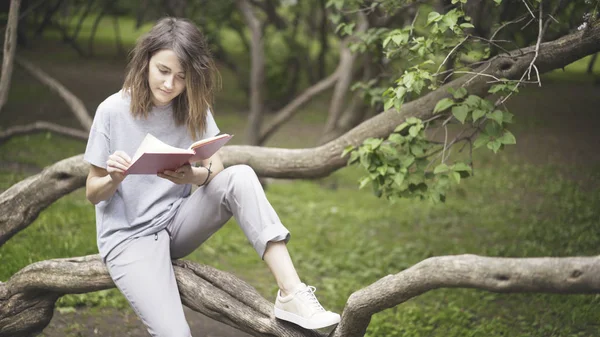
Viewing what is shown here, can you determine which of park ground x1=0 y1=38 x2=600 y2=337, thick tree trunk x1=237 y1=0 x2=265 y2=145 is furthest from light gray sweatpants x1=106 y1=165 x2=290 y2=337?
thick tree trunk x1=237 y1=0 x2=265 y2=145

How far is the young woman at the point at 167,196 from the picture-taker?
3059 mm

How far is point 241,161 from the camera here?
4672mm

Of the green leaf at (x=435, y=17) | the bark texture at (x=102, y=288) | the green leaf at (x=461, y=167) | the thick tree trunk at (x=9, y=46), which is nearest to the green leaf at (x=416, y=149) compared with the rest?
the green leaf at (x=461, y=167)

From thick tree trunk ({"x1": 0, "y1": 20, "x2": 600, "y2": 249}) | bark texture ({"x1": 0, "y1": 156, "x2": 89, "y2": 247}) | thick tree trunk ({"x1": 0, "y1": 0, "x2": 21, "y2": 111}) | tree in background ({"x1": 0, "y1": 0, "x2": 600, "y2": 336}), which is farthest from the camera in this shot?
thick tree trunk ({"x1": 0, "y1": 0, "x2": 21, "y2": 111})

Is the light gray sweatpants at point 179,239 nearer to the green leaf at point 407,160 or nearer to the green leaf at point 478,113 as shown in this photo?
the green leaf at point 407,160

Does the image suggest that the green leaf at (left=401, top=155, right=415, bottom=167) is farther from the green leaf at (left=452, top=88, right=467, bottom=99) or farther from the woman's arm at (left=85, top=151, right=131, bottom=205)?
the woman's arm at (left=85, top=151, right=131, bottom=205)

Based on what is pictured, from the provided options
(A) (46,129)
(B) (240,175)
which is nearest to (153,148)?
(B) (240,175)

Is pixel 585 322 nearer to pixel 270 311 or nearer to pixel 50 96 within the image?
pixel 270 311

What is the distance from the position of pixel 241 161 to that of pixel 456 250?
8.90 ft

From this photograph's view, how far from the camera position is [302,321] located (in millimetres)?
2973

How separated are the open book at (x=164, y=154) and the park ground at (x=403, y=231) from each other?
192cm

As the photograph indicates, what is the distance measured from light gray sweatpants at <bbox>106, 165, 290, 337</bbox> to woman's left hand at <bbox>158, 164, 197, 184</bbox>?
13cm

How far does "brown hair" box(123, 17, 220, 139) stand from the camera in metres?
3.14

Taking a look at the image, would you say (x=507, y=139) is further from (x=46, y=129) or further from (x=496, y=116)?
(x=46, y=129)
